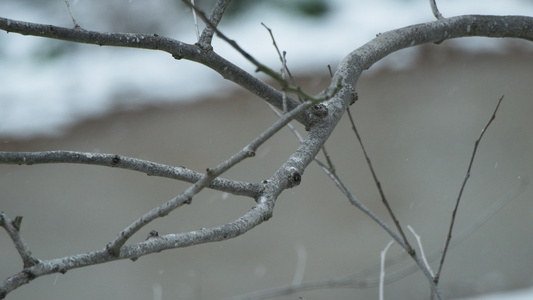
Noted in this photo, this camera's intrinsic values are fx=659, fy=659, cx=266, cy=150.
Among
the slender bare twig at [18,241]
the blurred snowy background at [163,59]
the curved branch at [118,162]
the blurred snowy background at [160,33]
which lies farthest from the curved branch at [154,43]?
the blurred snowy background at [160,33]

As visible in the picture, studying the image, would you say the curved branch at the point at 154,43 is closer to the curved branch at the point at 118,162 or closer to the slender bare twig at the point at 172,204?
the curved branch at the point at 118,162

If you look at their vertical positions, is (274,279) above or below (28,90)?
below

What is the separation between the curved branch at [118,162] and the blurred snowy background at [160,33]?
254 cm

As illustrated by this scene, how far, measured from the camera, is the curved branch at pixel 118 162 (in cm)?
88

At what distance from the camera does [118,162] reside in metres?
0.91

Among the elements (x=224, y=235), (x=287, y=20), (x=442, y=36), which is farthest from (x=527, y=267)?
(x=224, y=235)

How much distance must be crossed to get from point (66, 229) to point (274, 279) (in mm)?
1130

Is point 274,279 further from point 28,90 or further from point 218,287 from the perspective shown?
point 28,90

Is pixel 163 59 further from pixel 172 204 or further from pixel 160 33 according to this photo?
pixel 172 204

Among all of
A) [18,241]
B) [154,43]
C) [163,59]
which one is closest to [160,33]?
[163,59]

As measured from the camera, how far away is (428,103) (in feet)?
11.1

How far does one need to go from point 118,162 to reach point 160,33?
2787 millimetres

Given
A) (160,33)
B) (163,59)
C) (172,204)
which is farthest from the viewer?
(163,59)

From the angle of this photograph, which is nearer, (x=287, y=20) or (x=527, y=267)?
(x=527, y=267)
